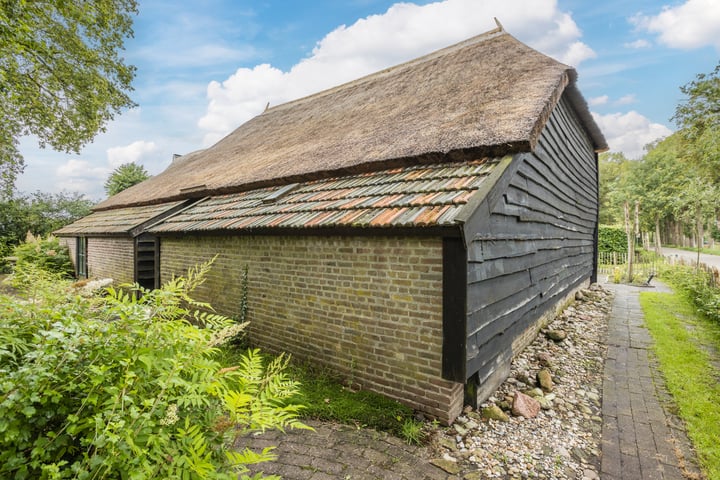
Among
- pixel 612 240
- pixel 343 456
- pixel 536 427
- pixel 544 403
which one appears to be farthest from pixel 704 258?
pixel 343 456

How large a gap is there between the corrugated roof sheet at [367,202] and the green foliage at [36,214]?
713 inches

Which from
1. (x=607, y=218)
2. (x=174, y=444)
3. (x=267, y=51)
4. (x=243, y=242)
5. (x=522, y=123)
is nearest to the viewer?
(x=174, y=444)

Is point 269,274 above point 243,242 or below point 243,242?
below

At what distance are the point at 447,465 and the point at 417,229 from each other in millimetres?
2103

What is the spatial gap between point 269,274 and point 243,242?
32.8 inches

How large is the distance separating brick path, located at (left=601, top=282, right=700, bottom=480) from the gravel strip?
0.41ft

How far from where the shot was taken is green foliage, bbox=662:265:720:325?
767 centimetres

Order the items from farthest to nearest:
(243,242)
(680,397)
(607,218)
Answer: (607,218)
(243,242)
(680,397)

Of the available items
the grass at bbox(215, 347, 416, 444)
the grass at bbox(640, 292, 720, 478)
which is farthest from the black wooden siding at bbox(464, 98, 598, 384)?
the grass at bbox(640, 292, 720, 478)

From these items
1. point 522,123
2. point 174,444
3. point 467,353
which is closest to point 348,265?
point 467,353

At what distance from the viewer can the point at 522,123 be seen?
408cm

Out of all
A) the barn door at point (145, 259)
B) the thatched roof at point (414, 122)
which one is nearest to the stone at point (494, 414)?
the thatched roof at point (414, 122)

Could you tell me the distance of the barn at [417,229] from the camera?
3535 millimetres

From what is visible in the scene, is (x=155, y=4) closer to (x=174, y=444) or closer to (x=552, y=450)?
(x=174, y=444)
